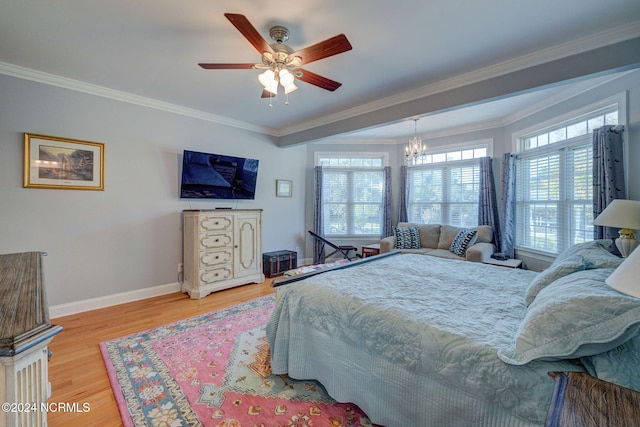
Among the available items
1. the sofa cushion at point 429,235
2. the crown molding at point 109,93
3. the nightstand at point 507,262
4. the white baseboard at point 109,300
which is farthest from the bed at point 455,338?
the crown molding at point 109,93

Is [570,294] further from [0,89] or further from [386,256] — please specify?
→ [0,89]

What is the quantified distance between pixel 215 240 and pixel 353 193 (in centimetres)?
310

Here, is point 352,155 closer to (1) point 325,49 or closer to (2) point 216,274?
(2) point 216,274

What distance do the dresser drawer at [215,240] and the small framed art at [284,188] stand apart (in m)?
1.52

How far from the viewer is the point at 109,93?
320cm

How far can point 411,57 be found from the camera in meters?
2.46

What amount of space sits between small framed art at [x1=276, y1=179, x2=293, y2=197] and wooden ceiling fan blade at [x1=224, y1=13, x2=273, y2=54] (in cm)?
320

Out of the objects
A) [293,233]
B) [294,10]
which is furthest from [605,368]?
[293,233]

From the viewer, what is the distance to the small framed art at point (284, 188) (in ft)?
16.8

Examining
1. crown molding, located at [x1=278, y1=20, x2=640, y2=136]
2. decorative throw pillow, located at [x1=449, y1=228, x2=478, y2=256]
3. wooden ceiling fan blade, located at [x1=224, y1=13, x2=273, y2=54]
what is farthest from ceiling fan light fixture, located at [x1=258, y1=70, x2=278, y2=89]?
decorative throw pillow, located at [x1=449, y1=228, x2=478, y2=256]

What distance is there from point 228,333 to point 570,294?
8.51 feet

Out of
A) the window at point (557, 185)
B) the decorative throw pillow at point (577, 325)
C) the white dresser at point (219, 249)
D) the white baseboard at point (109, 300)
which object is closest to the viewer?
the decorative throw pillow at point (577, 325)

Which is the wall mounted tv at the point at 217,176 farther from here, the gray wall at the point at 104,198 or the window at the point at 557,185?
the window at the point at 557,185

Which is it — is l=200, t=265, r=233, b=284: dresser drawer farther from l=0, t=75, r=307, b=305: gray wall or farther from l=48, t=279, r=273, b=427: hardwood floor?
l=0, t=75, r=307, b=305: gray wall
